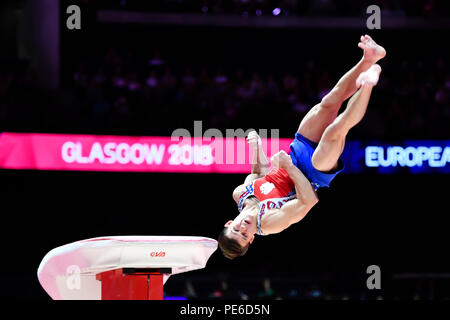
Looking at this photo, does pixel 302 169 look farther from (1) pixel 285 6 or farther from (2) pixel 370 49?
(1) pixel 285 6

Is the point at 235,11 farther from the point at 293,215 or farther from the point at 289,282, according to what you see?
the point at 293,215

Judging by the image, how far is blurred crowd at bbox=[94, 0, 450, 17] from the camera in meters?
12.2

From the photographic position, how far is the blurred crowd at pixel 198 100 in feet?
29.8

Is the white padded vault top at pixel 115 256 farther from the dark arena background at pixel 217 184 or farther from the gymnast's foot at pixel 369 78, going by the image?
the dark arena background at pixel 217 184

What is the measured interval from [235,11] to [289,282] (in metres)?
5.51

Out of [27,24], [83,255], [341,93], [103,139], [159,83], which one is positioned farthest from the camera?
[27,24]

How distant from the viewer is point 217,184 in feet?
31.0

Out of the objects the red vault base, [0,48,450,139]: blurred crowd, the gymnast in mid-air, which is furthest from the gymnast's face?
[0,48,450,139]: blurred crowd

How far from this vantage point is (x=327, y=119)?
5.12 m

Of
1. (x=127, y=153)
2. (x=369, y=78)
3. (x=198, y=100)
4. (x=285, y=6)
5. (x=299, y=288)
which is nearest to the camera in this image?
(x=369, y=78)

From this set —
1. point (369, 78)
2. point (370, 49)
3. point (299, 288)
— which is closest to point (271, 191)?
point (369, 78)

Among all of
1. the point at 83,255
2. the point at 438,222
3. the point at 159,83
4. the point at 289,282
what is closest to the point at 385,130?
the point at 438,222

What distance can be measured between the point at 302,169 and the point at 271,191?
1.00 feet

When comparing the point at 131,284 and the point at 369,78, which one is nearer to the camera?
Answer: the point at 369,78
